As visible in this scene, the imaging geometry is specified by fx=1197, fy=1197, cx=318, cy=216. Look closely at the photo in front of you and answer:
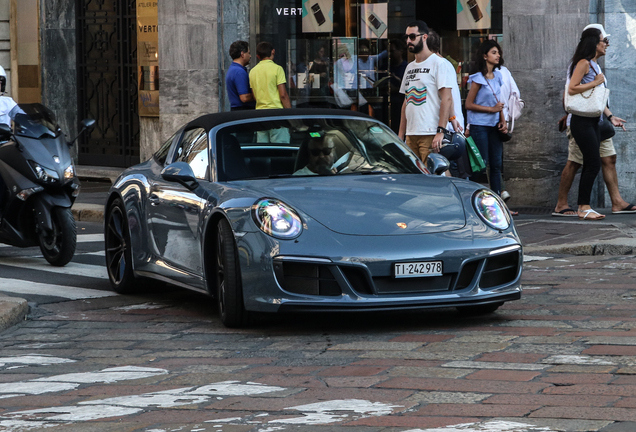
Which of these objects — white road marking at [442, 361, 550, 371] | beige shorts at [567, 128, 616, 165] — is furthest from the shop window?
white road marking at [442, 361, 550, 371]

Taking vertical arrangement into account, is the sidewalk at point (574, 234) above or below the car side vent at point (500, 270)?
below

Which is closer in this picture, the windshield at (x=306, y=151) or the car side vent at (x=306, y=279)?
the car side vent at (x=306, y=279)

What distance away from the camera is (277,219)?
6.38m

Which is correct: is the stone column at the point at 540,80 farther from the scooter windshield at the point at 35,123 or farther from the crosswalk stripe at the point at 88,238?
the scooter windshield at the point at 35,123

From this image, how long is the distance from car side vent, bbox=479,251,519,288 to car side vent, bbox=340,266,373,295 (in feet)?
2.17

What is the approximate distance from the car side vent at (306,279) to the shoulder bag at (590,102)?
628cm

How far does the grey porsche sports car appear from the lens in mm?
6258

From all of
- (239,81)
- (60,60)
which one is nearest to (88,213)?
(239,81)

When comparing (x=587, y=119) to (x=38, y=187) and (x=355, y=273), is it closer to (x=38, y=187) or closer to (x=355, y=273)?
(x=38, y=187)

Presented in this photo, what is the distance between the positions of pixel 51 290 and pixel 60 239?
1136 mm

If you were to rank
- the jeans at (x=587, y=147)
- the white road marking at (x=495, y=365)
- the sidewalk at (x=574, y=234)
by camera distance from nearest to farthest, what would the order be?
the white road marking at (x=495, y=365) → the sidewalk at (x=574, y=234) → the jeans at (x=587, y=147)

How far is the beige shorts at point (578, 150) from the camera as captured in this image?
1221cm

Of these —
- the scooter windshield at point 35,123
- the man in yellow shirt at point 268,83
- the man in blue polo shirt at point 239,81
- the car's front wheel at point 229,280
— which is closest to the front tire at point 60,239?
the scooter windshield at point 35,123

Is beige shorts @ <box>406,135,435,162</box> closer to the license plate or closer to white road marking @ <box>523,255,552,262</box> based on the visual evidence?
white road marking @ <box>523,255,552,262</box>
